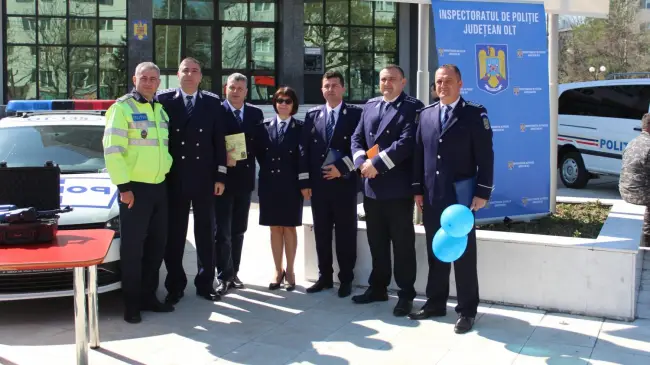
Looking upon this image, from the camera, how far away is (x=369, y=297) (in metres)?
6.41

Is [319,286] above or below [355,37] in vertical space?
below

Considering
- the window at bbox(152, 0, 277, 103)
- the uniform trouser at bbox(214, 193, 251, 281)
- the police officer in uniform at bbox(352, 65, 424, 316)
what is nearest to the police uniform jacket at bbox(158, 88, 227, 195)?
the uniform trouser at bbox(214, 193, 251, 281)

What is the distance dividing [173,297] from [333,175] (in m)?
1.74

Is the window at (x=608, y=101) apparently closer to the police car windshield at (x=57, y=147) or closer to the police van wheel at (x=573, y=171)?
the police van wheel at (x=573, y=171)

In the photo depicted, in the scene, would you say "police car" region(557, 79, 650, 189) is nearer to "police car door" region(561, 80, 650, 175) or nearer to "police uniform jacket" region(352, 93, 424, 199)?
"police car door" region(561, 80, 650, 175)

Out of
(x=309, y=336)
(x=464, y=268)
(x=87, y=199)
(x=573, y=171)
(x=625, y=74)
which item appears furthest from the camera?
(x=625, y=74)

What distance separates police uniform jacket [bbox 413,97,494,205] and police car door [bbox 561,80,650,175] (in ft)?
28.1

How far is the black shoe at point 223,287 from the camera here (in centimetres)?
670

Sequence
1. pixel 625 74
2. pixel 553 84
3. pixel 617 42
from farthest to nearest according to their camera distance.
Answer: pixel 617 42, pixel 625 74, pixel 553 84

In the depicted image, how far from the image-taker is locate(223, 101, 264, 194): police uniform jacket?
6.67 meters

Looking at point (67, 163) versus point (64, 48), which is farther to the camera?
point (64, 48)

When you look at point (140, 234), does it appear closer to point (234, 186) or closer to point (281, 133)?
point (234, 186)

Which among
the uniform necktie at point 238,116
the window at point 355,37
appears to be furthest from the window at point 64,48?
the uniform necktie at point 238,116

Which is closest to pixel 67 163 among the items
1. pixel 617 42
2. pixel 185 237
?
pixel 185 237
